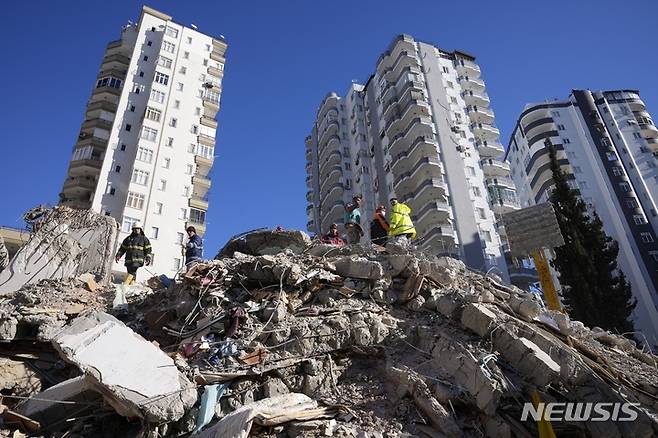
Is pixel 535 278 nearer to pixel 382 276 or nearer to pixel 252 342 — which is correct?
pixel 382 276

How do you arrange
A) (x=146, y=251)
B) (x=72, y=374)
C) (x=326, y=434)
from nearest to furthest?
1. (x=326, y=434)
2. (x=72, y=374)
3. (x=146, y=251)

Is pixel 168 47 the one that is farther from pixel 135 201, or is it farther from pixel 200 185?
pixel 135 201

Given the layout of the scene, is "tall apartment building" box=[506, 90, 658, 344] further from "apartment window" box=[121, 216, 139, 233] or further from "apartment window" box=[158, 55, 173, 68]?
"apartment window" box=[158, 55, 173, 68]

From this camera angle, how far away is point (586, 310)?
19594mm

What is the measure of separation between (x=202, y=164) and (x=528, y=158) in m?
45.2

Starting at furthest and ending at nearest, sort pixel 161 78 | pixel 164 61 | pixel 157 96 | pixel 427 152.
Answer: pixel 164 61, pixel 161 78, pixel 427 152, pixel 157 96

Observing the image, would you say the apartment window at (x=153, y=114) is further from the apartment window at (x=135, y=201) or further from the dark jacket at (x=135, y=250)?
the dark jacket at (x=135, y=250)

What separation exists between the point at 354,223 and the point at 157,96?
3592 cm

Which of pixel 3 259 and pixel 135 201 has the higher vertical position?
pixel 135 201

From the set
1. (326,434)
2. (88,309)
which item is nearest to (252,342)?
(326,434)

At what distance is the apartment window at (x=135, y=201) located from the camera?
34375 mm

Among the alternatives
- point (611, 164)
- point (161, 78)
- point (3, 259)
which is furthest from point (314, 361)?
point (611, 164)

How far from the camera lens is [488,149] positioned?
44.1m

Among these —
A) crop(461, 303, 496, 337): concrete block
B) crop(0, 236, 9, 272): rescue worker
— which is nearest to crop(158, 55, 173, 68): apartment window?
crop(0, 236, 9, 272): rescue worker
